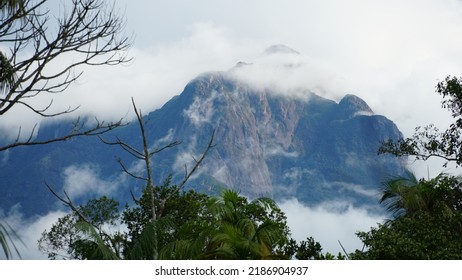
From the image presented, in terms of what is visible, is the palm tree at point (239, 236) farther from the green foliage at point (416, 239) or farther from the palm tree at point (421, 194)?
the palm tree at point (421, 194)

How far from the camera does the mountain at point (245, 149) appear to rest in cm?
12269

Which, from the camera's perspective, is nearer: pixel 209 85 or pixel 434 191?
pixel 434 191

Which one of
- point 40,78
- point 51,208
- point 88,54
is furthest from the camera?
point 51,208

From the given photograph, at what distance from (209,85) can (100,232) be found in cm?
15571

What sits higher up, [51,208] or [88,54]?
[51,208]

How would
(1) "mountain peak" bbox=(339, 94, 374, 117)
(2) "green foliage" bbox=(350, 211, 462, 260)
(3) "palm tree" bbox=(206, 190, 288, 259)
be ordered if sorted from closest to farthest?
(3) "palm tree" bbox=(206, 190, 288, 259), (2) "green foliage" bbox=(350, 211, 462, 260), (1) "mountain peak" bbox=(339, 94, 374, 117)

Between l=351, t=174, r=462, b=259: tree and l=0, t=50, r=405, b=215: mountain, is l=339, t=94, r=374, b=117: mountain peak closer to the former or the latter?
l=0, t=50, r=405, b=215: mountain

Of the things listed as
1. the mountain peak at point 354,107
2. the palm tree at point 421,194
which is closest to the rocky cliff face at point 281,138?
the mountain peak at point 354,107

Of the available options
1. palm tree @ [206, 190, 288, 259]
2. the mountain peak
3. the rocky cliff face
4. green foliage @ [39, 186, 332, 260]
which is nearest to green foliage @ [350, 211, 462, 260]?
green foliage @ [39, 186, 332, 260]

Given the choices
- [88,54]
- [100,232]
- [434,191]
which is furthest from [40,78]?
[434,191]

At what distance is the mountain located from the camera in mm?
122688

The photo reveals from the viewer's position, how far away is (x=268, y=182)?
5910 inches

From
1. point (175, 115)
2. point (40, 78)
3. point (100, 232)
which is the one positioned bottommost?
point (100, 232)
